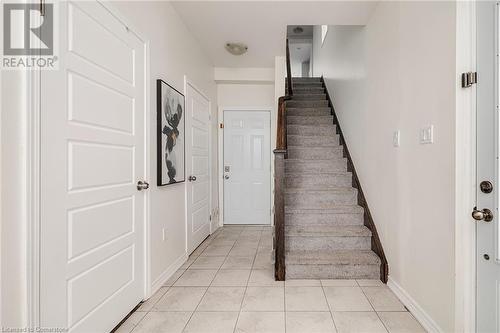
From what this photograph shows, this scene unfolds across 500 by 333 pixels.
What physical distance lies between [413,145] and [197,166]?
2385 millimetres

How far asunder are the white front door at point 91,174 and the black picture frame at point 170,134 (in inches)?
10.7

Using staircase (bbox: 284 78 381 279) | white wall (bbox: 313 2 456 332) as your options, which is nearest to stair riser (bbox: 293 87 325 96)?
staircase (bbox: 284 78 381 279)

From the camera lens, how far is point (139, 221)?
2.00 meters

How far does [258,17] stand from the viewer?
2.82 metres

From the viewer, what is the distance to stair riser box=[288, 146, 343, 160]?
12.3 ft

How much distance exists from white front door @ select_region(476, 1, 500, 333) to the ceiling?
4.98 feet

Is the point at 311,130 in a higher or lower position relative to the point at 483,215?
higher

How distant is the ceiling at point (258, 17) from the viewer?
2592 millimetres

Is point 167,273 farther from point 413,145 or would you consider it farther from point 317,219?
point 413,145

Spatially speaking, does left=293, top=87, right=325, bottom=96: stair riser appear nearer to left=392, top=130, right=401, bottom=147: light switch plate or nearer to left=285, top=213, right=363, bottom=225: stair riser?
left=285, top=213, right=363, bottom=225: stair riser

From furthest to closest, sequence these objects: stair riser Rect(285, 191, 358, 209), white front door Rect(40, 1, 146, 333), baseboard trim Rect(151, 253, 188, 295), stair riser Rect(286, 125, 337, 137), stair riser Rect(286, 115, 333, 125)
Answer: stair riser Rect(286, 115, 333, 125), stair riser Rect(286, 125, 337, 137), stair riser Rect(285, 191, 358, 209), baseboard trim Rect(151, 253, 188, 295), white front door Rect(40, 1, 146, 333)

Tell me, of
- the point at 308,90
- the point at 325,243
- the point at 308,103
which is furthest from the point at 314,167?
the point at 308,90

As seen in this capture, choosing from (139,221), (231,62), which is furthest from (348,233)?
(231,62)

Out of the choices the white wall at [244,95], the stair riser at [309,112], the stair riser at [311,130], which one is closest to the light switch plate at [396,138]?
the stair riser at [311,130]
